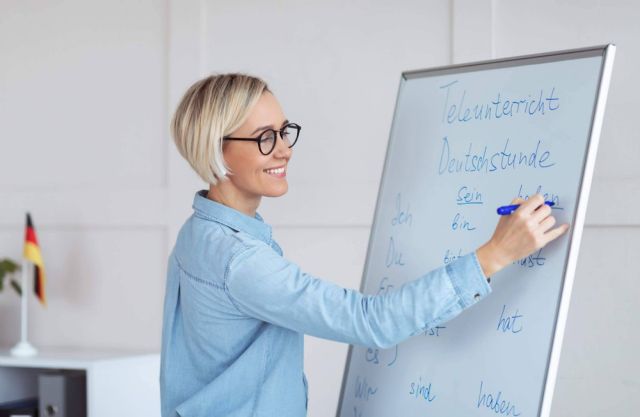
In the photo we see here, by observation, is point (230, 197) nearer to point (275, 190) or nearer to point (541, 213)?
point (275, 190)

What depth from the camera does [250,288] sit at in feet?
5.60

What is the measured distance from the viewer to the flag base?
138 inches

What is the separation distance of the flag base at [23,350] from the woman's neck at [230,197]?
1.90m

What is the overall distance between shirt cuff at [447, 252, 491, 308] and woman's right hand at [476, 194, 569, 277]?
0.06ft

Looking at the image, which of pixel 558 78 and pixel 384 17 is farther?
pixel 384 17

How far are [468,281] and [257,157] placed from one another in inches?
18.4

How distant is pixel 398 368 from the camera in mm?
1978

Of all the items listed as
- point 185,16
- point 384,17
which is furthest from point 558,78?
point 185,16

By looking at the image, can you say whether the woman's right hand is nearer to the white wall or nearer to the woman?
→ the woman

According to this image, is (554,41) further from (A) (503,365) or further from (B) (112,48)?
(B) (112,48)

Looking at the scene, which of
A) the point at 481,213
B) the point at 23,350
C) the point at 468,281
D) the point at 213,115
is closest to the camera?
the point at 468,281

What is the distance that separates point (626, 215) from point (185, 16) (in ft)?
5.58

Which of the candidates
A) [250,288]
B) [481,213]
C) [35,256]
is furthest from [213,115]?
[35,256]

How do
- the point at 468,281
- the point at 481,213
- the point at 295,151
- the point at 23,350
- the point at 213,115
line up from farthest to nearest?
1. the point at 23,350
2. the point at 295,151
3. the point at 481,213
4. the point at 213,115
5. the point at 468,281
